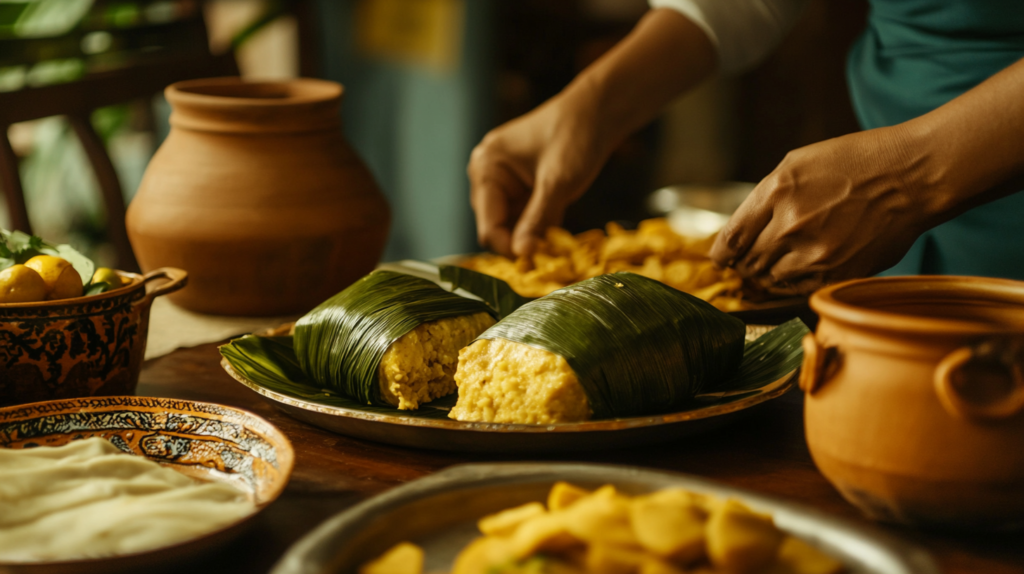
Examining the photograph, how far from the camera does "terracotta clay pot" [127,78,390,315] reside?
1.42m

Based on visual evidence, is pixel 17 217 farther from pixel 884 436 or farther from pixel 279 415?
pixel 884 436

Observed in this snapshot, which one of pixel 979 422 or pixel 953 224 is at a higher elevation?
pixel 979 422

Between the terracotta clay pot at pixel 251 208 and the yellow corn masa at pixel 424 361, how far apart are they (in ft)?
1.66

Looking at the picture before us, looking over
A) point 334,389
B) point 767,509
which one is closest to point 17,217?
point 334,389

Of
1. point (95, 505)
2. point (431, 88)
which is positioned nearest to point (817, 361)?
point (95, 505)

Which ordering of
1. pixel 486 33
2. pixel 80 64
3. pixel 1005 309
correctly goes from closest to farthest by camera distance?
1. pixel 1005 309
2. pixel 80 64
3. pixel 486 33

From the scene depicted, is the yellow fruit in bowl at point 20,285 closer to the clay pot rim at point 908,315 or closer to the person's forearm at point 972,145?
the clay pot rim at point 908,315

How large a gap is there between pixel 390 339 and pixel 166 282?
0.32 meters

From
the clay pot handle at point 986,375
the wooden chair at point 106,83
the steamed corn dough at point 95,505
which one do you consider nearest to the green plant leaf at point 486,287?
the steamed corn dough at point 95,505

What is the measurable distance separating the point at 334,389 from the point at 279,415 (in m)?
0.08

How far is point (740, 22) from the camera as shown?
6.15ft

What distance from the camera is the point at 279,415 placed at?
960mm

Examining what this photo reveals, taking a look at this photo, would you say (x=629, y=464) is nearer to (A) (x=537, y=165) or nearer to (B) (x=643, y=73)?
(A) (x=537, y=165)

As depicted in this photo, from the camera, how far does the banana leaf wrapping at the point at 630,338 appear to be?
0.84 meters
